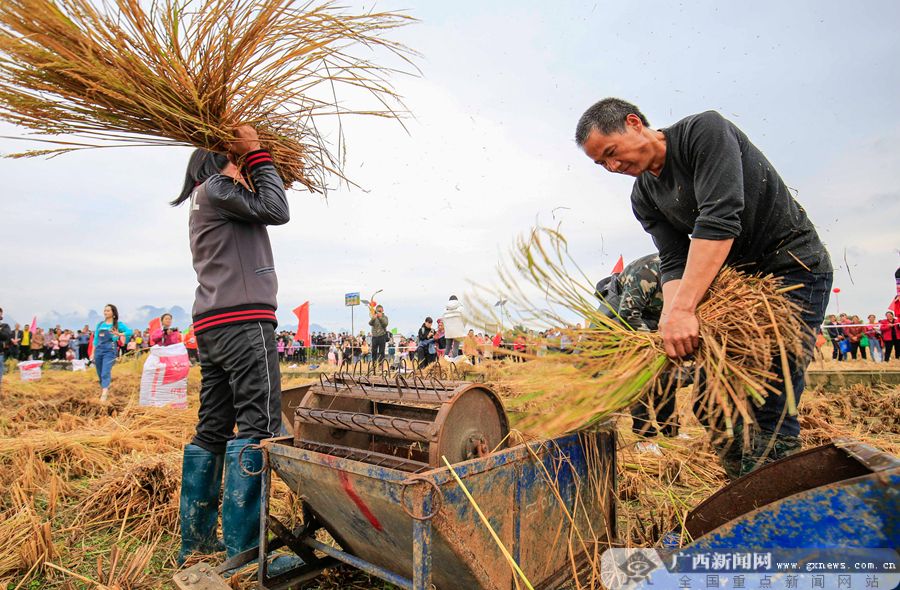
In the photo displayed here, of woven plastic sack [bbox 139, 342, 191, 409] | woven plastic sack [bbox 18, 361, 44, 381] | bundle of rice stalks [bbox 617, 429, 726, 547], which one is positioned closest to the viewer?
bundle of rice stalks [bbox 617, 429, 726, 547]

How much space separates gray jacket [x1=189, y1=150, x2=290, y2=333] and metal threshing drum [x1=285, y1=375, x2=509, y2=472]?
0.61m

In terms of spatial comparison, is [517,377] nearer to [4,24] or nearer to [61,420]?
[4,24]

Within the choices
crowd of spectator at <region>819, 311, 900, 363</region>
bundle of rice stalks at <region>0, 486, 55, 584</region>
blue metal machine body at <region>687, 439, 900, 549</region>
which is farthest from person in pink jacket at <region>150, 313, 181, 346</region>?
crowd of spectator at <region>819, 311, 900, 363</region>

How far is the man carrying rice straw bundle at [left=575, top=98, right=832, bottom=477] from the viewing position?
2133 millimetres

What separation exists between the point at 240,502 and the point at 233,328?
0.88 metres

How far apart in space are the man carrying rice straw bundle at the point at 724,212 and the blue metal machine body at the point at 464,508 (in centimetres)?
72

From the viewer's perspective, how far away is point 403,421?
2219mm

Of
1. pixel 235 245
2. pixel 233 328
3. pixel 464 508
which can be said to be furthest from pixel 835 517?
pixel 235 245

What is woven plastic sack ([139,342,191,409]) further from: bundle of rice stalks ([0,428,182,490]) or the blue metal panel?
the blue metal panel

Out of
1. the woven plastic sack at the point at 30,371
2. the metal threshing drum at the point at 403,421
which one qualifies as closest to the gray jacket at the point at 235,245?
the metal threshing drum at the point at 403,421

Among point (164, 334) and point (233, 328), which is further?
point (164, 334)

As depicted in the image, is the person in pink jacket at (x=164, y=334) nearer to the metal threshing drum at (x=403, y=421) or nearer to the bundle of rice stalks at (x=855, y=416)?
the metal threshing drum at (x=403, y=421)

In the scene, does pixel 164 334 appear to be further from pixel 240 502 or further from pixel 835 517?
pixel 835 517

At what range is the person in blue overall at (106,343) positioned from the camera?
8797 millimetres
